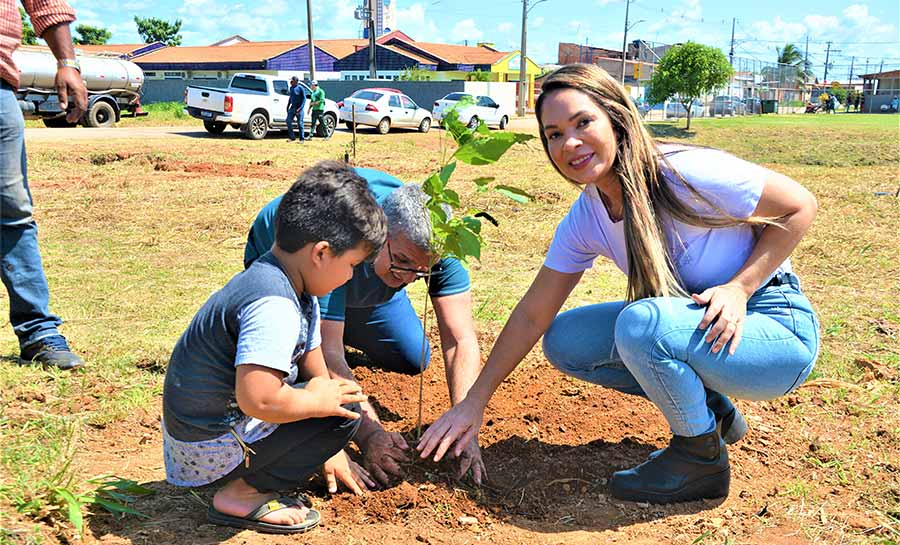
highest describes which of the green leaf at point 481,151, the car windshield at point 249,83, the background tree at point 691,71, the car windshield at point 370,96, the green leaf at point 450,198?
the background tree at point 691,71

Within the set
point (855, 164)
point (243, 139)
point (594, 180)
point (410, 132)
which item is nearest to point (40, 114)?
point (243, 139)

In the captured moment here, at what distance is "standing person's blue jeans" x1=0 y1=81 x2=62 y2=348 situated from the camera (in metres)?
3.19

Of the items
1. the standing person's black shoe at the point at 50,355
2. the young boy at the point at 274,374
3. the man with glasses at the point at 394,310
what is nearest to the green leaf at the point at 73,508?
the young boy at the point at 274,374

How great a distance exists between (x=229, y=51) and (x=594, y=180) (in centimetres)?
5199

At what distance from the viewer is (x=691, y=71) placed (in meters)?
31.4

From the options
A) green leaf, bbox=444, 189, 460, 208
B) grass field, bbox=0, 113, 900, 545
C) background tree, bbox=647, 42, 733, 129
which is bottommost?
grass field, bbox=0, 113, 900, 545

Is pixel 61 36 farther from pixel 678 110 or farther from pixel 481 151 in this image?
pixel 678 110

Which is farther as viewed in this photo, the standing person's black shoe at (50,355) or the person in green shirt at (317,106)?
the person in green shirt at (317,106)

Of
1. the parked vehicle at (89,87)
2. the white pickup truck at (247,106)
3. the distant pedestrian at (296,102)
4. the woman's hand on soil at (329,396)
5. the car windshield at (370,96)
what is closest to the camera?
the woman's hand on soil at (329,396)

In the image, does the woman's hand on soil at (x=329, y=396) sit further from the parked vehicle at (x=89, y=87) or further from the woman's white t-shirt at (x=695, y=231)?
the parked vehicle at (x=89, y=87)

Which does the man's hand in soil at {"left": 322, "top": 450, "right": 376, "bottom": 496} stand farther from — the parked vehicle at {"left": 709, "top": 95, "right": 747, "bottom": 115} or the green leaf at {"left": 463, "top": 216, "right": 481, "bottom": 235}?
the parked vehicle at {"left": 709, "top": 95, "right": 747, "bottom": 115}

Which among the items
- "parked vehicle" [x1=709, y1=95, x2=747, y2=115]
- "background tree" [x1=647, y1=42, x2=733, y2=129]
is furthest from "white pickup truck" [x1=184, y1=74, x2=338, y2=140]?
"parked vehicle" [x1=709, y1=95, x2=747, y2=115]

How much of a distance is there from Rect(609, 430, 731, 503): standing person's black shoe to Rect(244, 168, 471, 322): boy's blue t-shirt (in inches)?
39.0

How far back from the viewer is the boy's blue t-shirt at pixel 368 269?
9.18 ft
